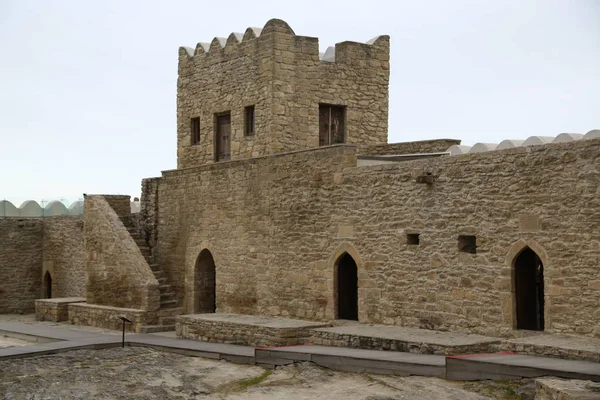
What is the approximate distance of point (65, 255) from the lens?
26781mm

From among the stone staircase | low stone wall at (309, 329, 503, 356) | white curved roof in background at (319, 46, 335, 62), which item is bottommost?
low stone wall at (309, 329, 503, 356)

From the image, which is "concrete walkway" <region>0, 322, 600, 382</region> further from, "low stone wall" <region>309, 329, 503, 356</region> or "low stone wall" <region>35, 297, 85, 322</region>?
"low stone wall" <region>35, 297, 85, 322</region>

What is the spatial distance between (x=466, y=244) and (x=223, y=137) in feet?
27.6

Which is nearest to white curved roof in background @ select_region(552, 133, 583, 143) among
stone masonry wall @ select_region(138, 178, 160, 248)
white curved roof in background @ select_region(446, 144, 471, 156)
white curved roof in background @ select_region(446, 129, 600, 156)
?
white curved roof in background @ select_region(446, 129, 600, 156)

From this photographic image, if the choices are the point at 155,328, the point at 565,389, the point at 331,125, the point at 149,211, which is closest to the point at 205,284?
the point at 155,328

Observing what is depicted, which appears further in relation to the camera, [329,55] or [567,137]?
[329,55]

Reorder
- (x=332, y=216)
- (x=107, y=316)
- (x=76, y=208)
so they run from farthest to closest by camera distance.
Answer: (x=76, y=208)
(x=107, y=316)
(x=332, y=216)

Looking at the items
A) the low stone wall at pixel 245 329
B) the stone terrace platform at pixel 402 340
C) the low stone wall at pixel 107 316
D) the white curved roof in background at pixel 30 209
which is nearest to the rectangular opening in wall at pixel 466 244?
the stone terrace platform at pixel 402 340

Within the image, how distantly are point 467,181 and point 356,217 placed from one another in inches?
108

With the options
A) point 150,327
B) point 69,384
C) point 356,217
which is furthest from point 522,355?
point 150,327

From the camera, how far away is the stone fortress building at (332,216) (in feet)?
43.0

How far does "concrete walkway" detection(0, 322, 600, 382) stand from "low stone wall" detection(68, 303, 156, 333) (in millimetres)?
886

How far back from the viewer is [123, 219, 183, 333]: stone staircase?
19984 mm

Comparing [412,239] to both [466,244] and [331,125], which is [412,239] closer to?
[466,244]
